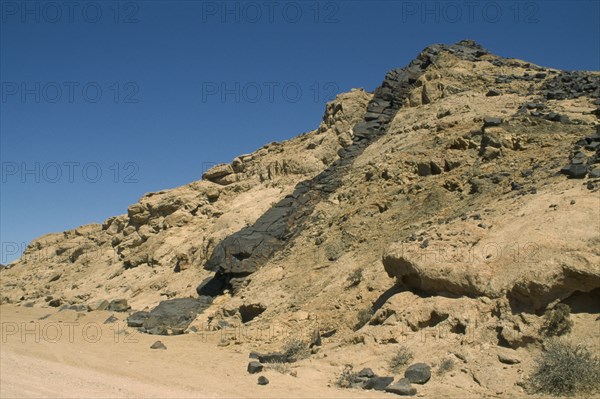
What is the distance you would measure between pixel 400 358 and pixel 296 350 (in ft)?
8.52

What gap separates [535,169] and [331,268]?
5712 mm

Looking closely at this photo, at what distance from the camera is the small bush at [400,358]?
8.94m

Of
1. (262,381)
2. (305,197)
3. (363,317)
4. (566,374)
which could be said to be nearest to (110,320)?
(305,197)

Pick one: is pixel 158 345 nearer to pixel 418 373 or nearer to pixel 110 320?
pixel 110 320

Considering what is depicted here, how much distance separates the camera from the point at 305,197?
68.1ft

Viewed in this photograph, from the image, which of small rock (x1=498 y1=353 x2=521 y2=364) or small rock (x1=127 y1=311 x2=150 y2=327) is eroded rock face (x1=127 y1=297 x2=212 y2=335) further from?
small rock (x1=498 y1=353 x2=521 y2=364)

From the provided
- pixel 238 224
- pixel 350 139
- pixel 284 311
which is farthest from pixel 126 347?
pixel 350 139

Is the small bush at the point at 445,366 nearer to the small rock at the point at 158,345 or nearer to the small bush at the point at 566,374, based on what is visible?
the small bush at the point at 566,374

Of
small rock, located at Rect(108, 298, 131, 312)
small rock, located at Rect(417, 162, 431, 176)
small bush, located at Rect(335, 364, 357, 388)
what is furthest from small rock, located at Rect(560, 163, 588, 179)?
small rock, located at Rect(108, 298, 131, 312)

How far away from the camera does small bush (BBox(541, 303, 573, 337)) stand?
8242mm

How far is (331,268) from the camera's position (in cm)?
1455

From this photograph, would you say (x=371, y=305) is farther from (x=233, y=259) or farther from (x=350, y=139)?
(x=350, y=139)

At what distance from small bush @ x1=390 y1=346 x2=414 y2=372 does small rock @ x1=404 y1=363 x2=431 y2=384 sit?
0.39 m

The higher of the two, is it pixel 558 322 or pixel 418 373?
pixel 558 322
